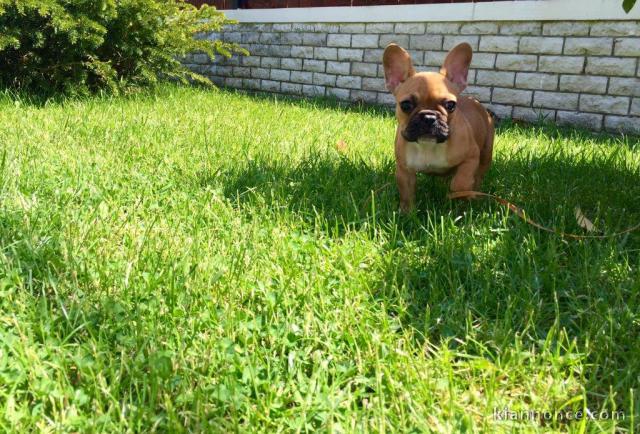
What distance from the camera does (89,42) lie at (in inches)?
224

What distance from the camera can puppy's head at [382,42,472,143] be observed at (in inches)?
99.7

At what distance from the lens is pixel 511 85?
6.27m

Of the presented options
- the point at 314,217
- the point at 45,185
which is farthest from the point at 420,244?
the point at 45,185

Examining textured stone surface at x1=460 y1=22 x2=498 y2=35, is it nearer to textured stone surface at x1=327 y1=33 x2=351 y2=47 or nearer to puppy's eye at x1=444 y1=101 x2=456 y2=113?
textured stone surface at x1=327 y1=33 x2=351 y2=47

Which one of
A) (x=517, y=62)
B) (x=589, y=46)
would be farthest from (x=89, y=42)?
(x=589, y=46)

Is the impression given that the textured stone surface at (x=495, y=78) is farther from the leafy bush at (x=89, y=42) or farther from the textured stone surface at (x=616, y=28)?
the leafy bush at (x=89, y=42)

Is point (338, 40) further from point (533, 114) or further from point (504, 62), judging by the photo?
point (533, 114)

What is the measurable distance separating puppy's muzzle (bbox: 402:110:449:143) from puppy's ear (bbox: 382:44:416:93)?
0.55m

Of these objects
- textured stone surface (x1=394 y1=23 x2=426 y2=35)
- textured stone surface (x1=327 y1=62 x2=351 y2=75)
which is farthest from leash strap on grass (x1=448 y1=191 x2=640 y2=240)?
textured stone surface (x1=327 y1=62 x2=351 y2=75)

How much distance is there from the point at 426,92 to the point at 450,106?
0.46 feet

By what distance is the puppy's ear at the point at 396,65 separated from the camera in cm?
299

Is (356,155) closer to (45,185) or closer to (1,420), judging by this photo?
(45,185)

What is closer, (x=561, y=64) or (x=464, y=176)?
(x=464, y=176)

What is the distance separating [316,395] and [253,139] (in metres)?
3.06
